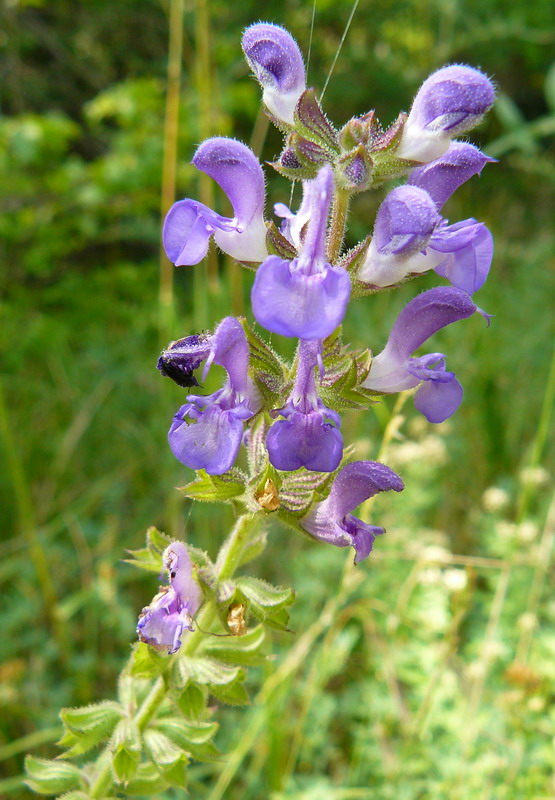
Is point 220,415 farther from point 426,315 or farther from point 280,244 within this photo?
point 426,315

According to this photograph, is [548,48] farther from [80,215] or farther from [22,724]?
[22,724]

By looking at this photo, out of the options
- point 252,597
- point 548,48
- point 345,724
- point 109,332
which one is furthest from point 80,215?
point 548,48

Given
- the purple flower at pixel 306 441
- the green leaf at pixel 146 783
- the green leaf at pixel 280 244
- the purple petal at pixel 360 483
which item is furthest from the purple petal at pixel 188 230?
the green leaf at pixel 146 783

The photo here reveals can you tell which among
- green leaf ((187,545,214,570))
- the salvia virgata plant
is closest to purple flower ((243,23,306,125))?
the salvia virgata plant

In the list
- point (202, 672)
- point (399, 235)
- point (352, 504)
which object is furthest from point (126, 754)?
point (399, 235)

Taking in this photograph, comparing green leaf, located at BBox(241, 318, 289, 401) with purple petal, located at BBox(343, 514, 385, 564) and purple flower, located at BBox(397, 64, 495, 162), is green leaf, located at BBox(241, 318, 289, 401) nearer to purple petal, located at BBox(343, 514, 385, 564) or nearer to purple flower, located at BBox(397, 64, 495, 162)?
purple petal, located at BBox(343, 514, 385, 564)

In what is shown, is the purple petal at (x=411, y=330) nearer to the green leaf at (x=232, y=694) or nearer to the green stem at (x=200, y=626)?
the green stem at (x=200, y=626)
